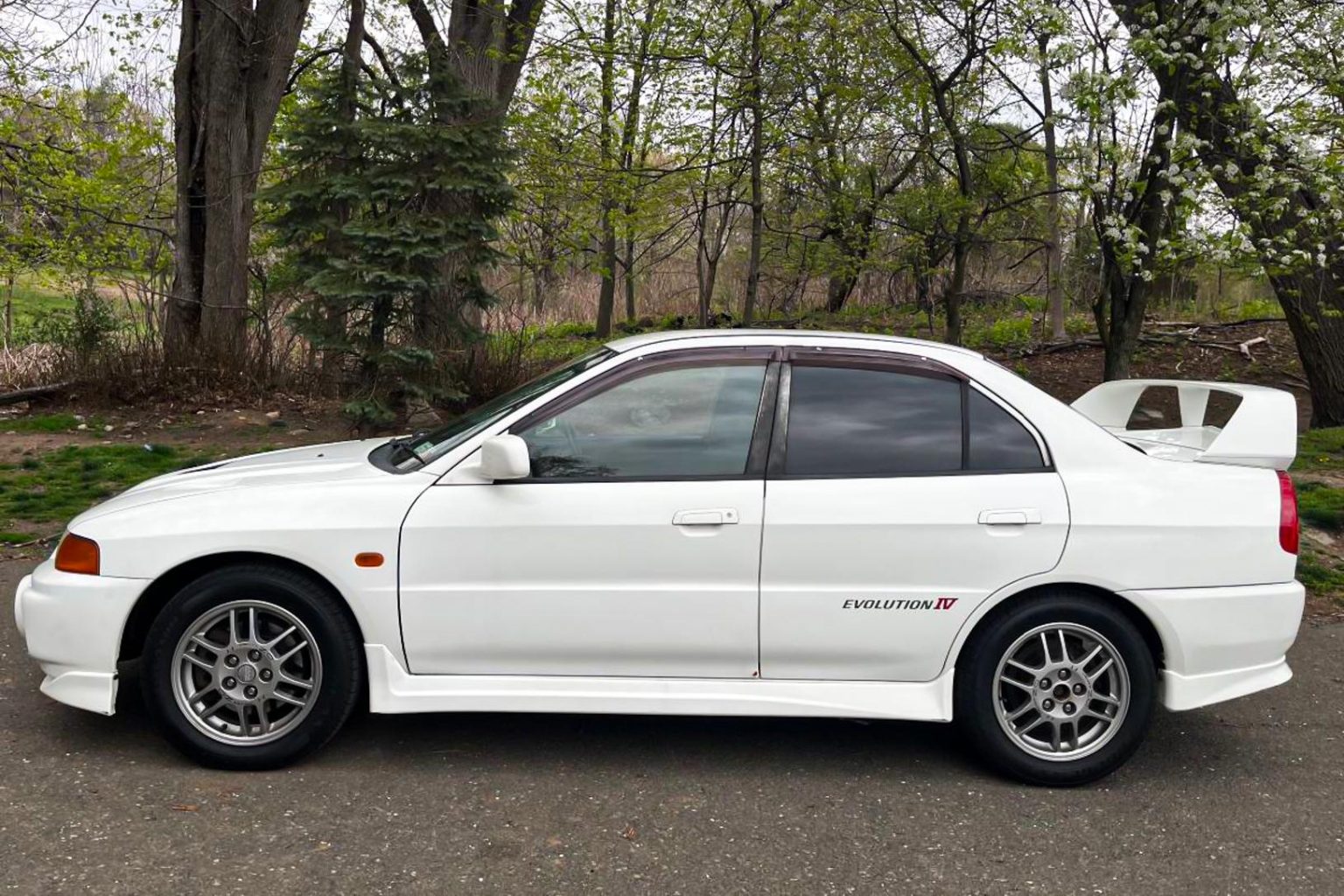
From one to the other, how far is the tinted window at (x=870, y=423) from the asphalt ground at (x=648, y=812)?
1193 millimetres

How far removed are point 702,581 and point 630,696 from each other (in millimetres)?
506

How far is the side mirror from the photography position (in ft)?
13.3

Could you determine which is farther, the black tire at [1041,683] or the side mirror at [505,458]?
the black tire at [1041,683]

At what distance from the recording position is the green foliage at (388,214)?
10633mm

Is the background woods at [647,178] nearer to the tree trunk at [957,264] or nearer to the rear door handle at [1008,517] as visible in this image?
the tree trunk at [957,264]

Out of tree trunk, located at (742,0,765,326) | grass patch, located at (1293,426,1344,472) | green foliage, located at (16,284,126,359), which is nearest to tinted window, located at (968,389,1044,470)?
grass patch, located at (1293,426,1344,472)

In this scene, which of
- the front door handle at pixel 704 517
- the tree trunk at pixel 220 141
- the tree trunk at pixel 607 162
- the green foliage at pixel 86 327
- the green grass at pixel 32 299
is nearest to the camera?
the front door handle at pixel 704 517

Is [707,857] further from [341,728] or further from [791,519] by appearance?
[341,728]

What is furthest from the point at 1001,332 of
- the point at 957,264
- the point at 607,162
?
the point at 607,162

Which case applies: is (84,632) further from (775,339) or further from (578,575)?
(775,339)

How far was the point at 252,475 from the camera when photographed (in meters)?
4.49

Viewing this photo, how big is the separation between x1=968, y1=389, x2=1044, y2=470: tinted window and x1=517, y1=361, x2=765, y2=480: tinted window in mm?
849

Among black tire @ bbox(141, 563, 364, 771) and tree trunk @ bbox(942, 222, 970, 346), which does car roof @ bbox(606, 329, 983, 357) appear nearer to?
black tire @ bbox(141, 563, 364, 771)

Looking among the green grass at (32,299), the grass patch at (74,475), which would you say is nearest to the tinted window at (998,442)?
the grass patch at (74,475)
